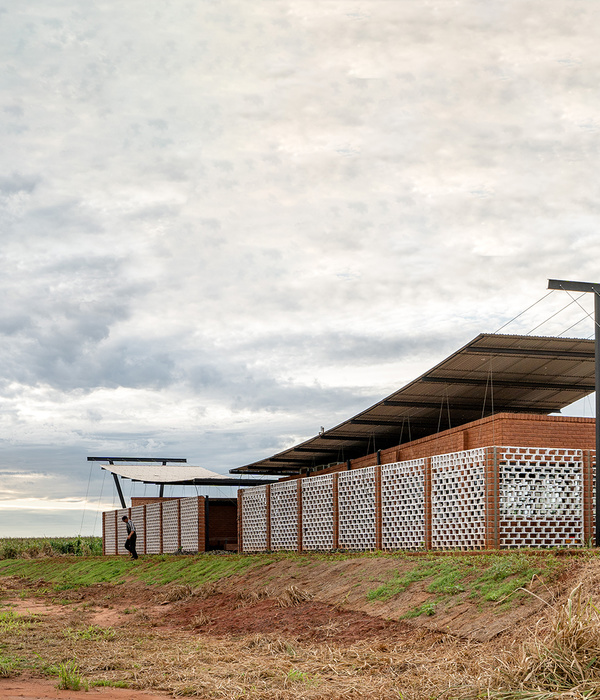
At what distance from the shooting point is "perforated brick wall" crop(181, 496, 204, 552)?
25.3m

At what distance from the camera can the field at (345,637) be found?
5.66m

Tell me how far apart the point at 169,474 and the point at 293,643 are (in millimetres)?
24604

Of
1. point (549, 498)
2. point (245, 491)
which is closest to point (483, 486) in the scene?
point (549, 498)

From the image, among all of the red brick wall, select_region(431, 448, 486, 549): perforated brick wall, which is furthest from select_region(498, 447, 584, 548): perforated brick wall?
the red brick wall

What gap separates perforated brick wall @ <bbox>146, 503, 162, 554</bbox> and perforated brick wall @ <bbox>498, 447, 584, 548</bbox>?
18305mm

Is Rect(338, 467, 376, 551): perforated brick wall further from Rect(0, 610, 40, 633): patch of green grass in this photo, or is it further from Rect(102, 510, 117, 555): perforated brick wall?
Rect(102, 510, 117, 555): perforated brick wall

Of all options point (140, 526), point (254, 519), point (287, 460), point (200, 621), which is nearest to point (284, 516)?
point (254, 519)

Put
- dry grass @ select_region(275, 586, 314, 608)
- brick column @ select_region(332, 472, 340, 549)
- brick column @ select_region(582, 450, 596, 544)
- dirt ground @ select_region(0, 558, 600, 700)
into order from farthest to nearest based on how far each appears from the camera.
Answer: brick column @ select_region(332, 472, 340, 549) < brick column @ select_region(582, 450, 596, 544) < dry grass @ select_region(275, 586, 314, 608) < dirt ground @ select_region(0, 558, 600, 700)

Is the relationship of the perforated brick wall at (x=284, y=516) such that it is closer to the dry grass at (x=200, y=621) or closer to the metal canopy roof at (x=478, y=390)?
the metal canopy roof at (x=478, y=390)

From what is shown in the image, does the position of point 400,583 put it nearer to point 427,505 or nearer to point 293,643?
point 293,643

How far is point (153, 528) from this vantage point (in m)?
29.3

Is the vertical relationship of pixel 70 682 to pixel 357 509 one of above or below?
below

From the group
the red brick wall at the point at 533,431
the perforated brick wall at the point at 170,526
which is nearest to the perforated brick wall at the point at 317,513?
the red brick wall at the point at 533,431

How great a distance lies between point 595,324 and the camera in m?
13.1
